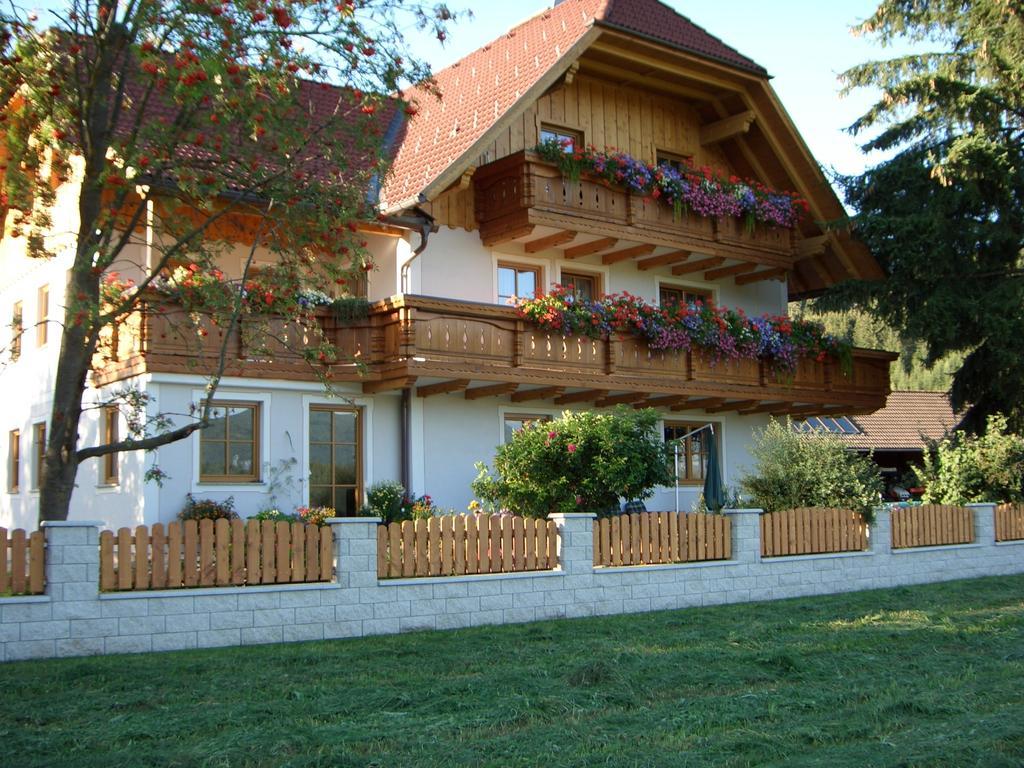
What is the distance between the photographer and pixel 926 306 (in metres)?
22.4

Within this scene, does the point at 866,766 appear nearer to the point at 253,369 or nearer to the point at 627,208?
the point at 253,369

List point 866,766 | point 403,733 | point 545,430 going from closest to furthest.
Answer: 1. point 866,766
2. point 403,733
3. point 545,430

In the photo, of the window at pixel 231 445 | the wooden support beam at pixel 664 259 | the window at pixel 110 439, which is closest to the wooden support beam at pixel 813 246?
the wooden support beam at pixel 664 259

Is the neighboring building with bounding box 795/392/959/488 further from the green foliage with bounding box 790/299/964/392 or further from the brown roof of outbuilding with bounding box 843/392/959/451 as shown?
the green foliage with bounding box 790/299/964/392

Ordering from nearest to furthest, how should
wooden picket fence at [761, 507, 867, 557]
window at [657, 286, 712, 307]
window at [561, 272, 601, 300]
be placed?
1. wooden picket fence at [761, 507, 867, 557]
2. window at [561, 272, 601, 300]
3. window at [657, 286, 712, 307]

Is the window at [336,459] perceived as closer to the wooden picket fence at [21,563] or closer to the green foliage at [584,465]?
the green foliage at [584,465]

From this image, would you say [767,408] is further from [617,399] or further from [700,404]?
[617,399]

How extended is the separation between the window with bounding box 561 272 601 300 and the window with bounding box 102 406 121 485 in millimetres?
8747

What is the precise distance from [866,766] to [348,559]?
21.0 feet

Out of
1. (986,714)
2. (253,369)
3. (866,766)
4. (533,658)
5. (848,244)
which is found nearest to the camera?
(866,766)

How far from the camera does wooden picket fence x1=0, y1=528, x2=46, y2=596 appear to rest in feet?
33.0

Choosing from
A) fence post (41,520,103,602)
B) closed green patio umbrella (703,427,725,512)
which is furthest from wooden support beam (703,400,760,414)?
fence post (41,520,103,602)

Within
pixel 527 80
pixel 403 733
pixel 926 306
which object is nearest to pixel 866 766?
pixel 403 733

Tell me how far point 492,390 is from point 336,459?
287 cm
